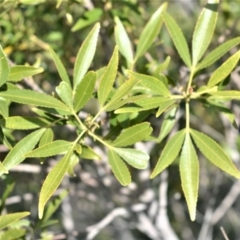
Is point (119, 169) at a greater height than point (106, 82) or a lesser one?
lesser

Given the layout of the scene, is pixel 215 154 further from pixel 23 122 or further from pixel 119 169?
pixel 23 122

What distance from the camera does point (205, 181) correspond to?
9.48 feet

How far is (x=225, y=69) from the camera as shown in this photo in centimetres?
94

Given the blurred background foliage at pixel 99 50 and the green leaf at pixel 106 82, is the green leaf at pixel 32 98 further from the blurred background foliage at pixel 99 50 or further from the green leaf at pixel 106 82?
the blurred background foliage at pixel 99 50

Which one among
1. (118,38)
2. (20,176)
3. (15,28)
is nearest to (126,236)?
(20,176)

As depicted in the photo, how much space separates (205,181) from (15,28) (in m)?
1.63

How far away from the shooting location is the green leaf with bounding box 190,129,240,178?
905 mm

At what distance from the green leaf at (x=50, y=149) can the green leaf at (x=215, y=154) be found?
245mm

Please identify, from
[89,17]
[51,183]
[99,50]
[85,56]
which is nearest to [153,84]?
[85,56]

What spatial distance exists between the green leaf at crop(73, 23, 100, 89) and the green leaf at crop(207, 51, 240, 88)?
0.24m

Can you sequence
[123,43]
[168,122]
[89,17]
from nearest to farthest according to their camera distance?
[168,122] < [123,43] < [89,17]

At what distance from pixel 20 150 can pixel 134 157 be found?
0.21 meters

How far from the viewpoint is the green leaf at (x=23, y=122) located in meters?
0.93

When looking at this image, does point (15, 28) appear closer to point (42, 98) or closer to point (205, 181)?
point (42, 98)
